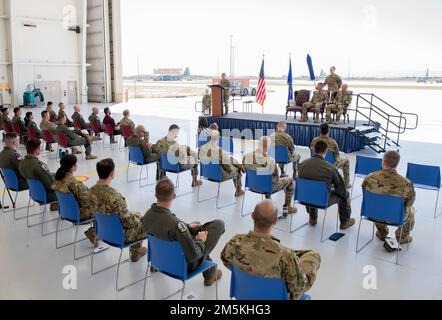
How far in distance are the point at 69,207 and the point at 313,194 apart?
117 inches

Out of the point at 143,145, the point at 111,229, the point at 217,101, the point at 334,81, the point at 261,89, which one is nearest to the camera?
the point at 111,229

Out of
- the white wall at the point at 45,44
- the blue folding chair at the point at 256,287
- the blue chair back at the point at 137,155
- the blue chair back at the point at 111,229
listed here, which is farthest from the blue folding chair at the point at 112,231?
the white wall at the point at 45,44

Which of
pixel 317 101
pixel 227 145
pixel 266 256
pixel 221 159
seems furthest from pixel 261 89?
pixel 266 256

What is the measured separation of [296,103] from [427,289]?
1004 centimetres

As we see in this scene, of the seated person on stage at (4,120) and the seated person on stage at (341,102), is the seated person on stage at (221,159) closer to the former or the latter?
the seated person on stage at (341,102)

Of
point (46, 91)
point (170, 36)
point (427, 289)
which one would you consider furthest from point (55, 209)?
point (170, 36)

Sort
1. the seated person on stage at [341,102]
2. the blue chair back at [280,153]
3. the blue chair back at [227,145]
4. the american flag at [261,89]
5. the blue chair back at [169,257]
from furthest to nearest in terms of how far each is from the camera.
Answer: the american flag at [261,89] → the seated person on stage at [341,102] → the blue chair back at [227,145] → the blue chair back at [280,153] → the blue chair back at [169,257]

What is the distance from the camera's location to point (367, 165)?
267 inches

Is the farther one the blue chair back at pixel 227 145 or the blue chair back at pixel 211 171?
the blue chair back at pixel 227 145

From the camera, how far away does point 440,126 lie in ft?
51.0

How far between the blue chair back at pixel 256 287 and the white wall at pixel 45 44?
23088 millimetres

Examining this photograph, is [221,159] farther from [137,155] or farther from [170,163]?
[137,155]

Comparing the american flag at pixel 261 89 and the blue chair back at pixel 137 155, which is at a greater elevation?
the american flag at pixel 261 89

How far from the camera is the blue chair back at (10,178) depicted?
5.75m
